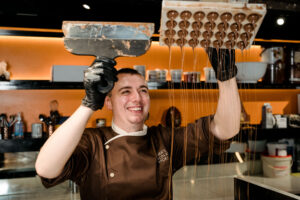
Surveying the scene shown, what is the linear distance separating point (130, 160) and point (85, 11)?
1.32 metres

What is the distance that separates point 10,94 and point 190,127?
1.81m

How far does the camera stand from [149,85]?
2248 millimetres

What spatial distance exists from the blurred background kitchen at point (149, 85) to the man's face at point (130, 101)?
659mm

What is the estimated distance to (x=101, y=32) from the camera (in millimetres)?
995

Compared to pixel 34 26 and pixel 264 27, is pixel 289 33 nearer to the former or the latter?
pixel 264 27

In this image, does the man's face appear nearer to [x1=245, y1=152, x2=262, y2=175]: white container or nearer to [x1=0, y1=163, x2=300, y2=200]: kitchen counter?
[x1=0, y1=163, x2=300, y2=200]: kitchen counter

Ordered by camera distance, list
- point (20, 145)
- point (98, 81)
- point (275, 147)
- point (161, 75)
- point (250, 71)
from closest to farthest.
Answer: point (98, 81) < point (20, 145) < point (161, 75) < point (250, 71) < point (275, 147)

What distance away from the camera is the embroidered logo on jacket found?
1.43m

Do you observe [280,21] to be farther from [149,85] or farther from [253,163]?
[253,163]

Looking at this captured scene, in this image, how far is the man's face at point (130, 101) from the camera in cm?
135

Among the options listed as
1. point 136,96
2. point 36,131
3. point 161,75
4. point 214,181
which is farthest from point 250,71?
point 36,131

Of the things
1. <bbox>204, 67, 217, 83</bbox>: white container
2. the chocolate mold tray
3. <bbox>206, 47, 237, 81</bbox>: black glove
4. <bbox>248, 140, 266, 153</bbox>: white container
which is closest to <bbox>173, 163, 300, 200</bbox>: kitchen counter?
<bbox>248, 140, 266, 153</bbox>: white container

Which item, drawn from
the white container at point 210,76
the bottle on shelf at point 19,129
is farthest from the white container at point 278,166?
the bottle on shelf at point 19,129

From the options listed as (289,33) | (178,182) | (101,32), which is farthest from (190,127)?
(289,33)
